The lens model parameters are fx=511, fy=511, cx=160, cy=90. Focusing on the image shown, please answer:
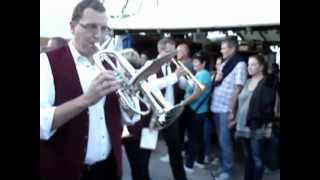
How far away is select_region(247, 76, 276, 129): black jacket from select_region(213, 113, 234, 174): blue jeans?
2.25 ft

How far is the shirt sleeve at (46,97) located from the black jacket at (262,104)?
2929 mm

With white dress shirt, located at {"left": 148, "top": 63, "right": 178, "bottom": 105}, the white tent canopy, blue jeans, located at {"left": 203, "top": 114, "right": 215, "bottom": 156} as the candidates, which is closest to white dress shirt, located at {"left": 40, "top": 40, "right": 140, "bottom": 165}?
white dress shirt, located at {"left": 148, "top": 63, "right": 178, "bottom": 105}

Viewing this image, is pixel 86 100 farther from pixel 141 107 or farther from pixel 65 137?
pixel 141 107

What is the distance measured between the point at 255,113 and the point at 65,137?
2908 mm

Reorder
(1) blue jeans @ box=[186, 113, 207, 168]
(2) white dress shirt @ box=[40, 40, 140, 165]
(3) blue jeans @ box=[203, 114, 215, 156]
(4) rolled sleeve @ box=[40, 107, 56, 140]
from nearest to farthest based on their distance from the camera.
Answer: (4) rolled sleeve @ box=[40, 107, 56, 140], (2) white dress shirt @ box=[40, 40, 140, 165], (3) blue jeans @ box=[203, 114, 215, 156], (1) blue jeans @ box=[186, 113, 207, 168]

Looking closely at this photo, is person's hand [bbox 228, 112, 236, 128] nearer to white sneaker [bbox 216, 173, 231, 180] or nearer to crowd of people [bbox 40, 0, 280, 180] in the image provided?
crowd of people [bbox 40, 0, 280, 180]

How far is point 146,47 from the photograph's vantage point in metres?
8.73

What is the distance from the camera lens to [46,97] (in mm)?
2086

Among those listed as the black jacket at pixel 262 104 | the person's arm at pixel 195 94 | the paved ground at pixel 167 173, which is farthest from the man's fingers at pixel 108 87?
the paved ground at pixel 167 173

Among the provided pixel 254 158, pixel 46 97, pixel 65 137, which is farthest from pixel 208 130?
pixel 46 97

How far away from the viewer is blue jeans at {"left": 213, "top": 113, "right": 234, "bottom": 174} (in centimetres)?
553
